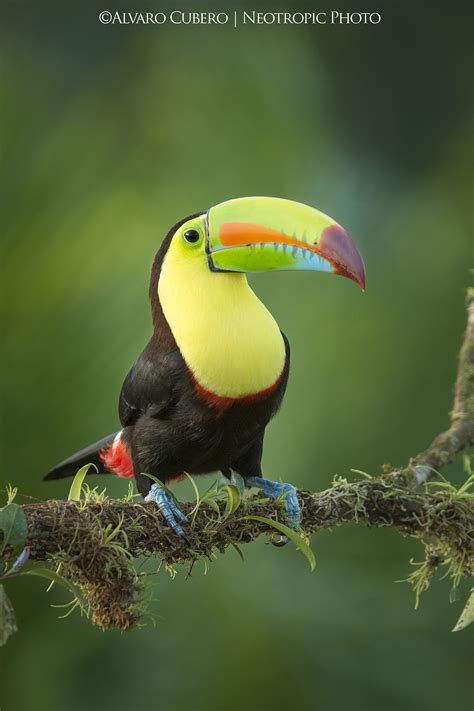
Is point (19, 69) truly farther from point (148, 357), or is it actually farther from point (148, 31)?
point (148, 357)

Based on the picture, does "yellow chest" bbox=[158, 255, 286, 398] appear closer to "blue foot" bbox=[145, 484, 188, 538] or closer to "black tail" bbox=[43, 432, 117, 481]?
"blue foot" bbox=[145, 484, 188, 538]

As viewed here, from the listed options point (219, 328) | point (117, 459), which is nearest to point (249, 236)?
point (219, 328)

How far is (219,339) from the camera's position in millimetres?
2113

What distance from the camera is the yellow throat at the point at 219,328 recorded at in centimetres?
210

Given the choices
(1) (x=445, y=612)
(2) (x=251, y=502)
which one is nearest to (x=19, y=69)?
(2) (x=251, y=502)

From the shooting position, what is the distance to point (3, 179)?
3.04m

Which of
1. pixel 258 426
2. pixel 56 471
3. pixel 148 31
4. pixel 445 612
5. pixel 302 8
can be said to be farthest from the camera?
pixel 445 612

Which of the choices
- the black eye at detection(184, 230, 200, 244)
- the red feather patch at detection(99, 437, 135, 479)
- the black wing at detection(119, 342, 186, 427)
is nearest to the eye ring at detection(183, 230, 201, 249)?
the black eye at detection(184, 230, 200, 244)

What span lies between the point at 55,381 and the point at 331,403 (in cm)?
119

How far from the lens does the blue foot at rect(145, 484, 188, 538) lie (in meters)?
1.87

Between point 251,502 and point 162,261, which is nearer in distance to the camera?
point 251,502

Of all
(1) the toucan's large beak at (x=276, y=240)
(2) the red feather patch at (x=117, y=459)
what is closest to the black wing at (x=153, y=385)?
(2) the red feather patch at (x=117, y=459)

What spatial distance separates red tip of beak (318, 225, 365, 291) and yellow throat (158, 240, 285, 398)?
26 centimetres

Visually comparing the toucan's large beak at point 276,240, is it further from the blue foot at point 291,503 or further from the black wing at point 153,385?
the blue foot at point 291,503
